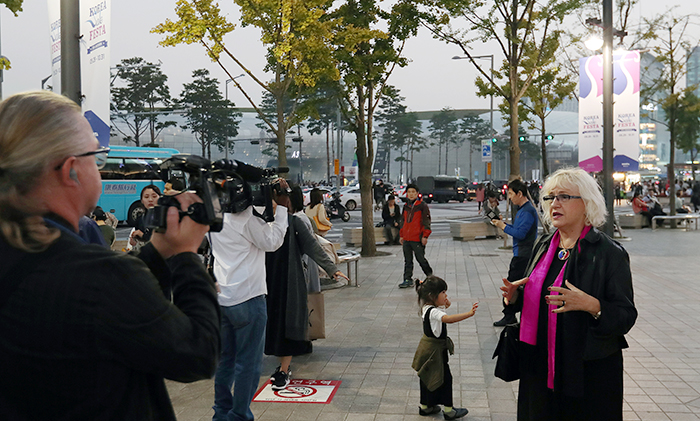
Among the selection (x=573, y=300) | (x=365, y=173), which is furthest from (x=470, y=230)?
(x=573, y=300)

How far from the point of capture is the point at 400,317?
857cm

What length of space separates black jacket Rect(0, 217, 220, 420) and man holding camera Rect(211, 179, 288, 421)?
2.85m

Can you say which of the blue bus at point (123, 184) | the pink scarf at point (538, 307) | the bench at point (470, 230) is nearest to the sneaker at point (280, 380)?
the pink scarf at point (538, 307)

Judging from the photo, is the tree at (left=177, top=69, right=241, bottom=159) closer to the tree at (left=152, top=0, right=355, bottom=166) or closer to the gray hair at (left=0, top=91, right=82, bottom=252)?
the tree at (left=152, top=0, right=355, bottom=166)

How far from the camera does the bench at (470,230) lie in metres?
20.9

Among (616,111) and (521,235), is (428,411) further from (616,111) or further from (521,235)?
(616,111)

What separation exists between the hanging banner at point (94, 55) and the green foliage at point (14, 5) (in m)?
5.74

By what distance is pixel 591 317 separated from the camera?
121 inches

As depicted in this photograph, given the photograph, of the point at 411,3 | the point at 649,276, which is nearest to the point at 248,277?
the point at 649,276

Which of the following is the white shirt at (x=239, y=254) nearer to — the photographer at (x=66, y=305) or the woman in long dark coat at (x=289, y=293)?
the woman in long dark coat at (x=289, y=293)

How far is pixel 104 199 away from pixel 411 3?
1693 centimetres

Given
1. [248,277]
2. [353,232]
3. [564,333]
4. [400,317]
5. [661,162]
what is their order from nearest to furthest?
1. [564,333]
2. [248,277]
3. [400,317]
4. [353,232]
5. [661,162]

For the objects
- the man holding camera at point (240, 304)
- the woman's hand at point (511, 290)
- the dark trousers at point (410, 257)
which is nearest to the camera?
the woman's hand at point (511, 290)

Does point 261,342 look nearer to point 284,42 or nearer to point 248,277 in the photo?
point 248,277
